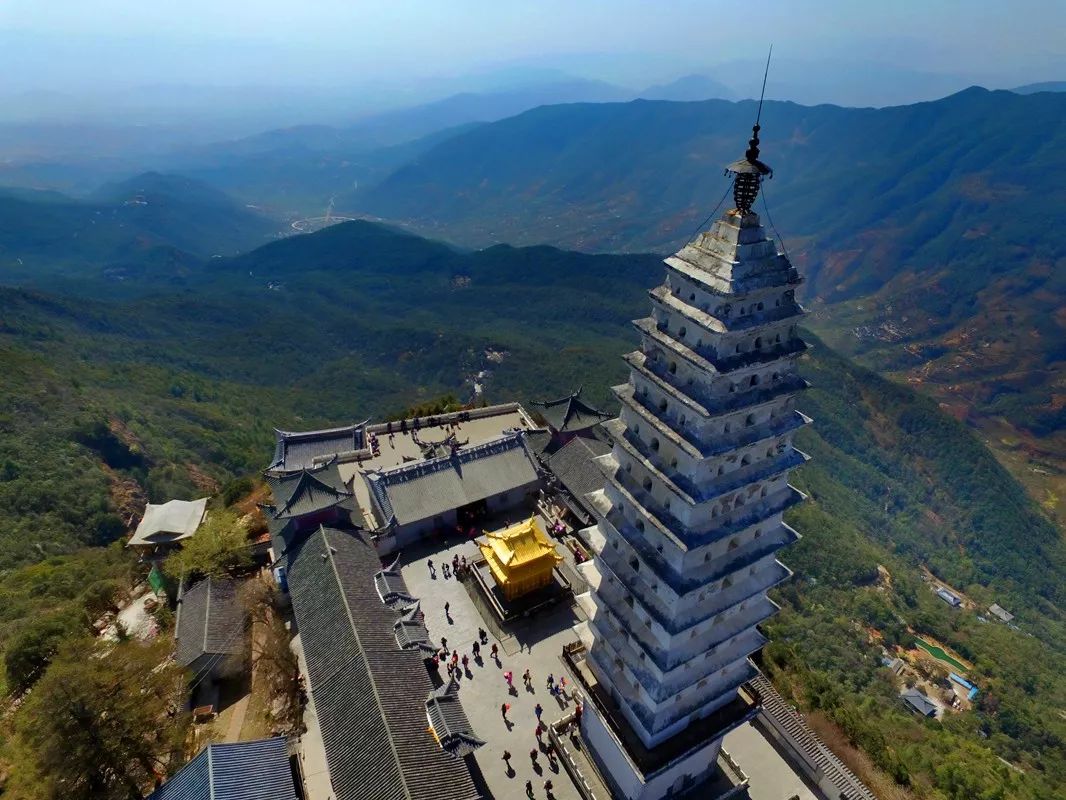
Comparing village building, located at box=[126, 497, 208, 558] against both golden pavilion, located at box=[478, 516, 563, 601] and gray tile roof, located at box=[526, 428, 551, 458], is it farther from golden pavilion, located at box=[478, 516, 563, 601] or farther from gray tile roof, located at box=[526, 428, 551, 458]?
gray tile roof, located at box=[526, 428, 551, 458]

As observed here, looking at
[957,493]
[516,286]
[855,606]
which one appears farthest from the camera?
[516,286]

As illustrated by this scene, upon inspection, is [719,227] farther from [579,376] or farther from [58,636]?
[579,376]

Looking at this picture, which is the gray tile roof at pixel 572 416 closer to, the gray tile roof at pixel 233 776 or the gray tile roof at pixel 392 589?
the gray tile roof at pixel 392 589

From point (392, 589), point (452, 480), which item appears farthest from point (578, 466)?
point (392, 589)

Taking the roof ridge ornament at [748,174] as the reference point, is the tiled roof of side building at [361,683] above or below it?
below

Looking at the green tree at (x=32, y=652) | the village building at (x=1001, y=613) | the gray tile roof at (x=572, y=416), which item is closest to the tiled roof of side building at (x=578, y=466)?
the gray tile roof at (x=572, y=416)

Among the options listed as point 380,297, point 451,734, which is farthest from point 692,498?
point 380,297

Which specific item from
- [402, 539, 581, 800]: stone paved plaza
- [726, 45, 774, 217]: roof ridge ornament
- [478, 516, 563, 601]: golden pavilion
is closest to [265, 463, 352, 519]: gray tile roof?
[402, 539, 581, 800]: stone paved plaza
